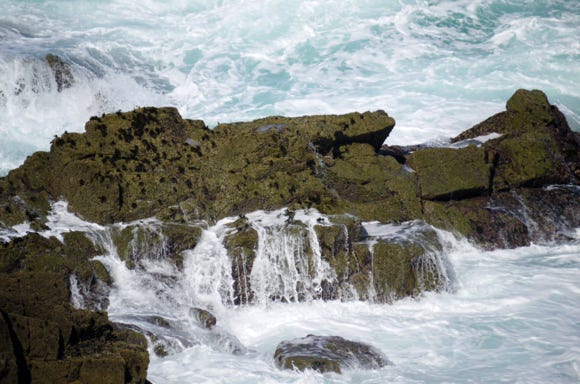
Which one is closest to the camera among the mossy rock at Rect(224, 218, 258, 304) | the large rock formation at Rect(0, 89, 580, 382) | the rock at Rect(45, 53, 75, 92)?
the mossy rock at Rect(224, 218, 258, 304)

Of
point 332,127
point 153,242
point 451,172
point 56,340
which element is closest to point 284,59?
point 332,127

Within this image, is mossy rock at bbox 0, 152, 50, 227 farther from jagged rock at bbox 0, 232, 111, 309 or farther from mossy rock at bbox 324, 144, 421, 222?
mossy rock at bbox 324, 144, 421, 222

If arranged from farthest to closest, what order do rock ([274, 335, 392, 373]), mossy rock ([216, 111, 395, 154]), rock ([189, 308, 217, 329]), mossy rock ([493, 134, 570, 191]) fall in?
mossy rock ([493, 134, 570, 191]) < mossy rock ([216, 111, 395, 154]) < rock ([189, 308, 217, 329]) < rock ([274, 335, 392, 373])

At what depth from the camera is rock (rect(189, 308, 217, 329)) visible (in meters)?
10.4

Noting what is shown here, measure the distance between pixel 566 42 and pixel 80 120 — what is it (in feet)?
75.3

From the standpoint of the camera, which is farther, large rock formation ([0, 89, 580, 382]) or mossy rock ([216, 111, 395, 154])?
mossy rock ([216, 111, 395, 154])

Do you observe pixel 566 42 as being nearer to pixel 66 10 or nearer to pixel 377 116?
pixel 377 116

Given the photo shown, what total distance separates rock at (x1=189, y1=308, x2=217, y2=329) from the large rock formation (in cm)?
89

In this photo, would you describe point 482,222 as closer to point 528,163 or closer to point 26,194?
point 528,163

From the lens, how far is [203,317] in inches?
412

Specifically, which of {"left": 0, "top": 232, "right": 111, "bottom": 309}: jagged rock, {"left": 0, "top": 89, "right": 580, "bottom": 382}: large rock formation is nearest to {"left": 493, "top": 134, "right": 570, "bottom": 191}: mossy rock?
{"left": 0, "top": 89, "right": 580, "bottom": 382}: large rock formation

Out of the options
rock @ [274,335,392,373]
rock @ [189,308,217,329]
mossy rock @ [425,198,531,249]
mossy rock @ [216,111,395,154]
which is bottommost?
rock @ [274,335,392,373]

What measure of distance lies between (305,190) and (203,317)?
368 centimetres

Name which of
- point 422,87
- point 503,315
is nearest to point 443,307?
point 503,315
